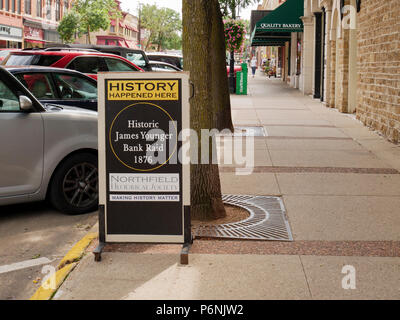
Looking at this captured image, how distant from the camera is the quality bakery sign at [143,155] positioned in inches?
186

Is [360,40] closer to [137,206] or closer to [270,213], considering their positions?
[270,213]

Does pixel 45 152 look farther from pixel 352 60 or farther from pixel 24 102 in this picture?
pixel 352 60

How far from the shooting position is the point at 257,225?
589 centimetres

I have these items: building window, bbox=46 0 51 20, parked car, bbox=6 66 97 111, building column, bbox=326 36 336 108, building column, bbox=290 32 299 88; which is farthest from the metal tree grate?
building window, bbox=46 0 51 20

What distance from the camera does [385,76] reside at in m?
12.0

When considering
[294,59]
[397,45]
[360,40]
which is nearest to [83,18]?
[294,59]

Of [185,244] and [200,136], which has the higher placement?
[200,136]

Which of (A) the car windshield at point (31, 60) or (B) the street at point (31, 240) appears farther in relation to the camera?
(A) the car windshield at point (31, 60)

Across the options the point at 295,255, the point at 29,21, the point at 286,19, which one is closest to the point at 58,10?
the point at 29,21

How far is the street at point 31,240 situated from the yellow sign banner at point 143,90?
156 centimetres

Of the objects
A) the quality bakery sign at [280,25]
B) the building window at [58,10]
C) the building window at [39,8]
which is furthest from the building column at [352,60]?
the building window at [58,10]

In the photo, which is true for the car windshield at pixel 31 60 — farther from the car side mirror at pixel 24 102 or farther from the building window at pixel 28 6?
the building window at pixel 28 6
